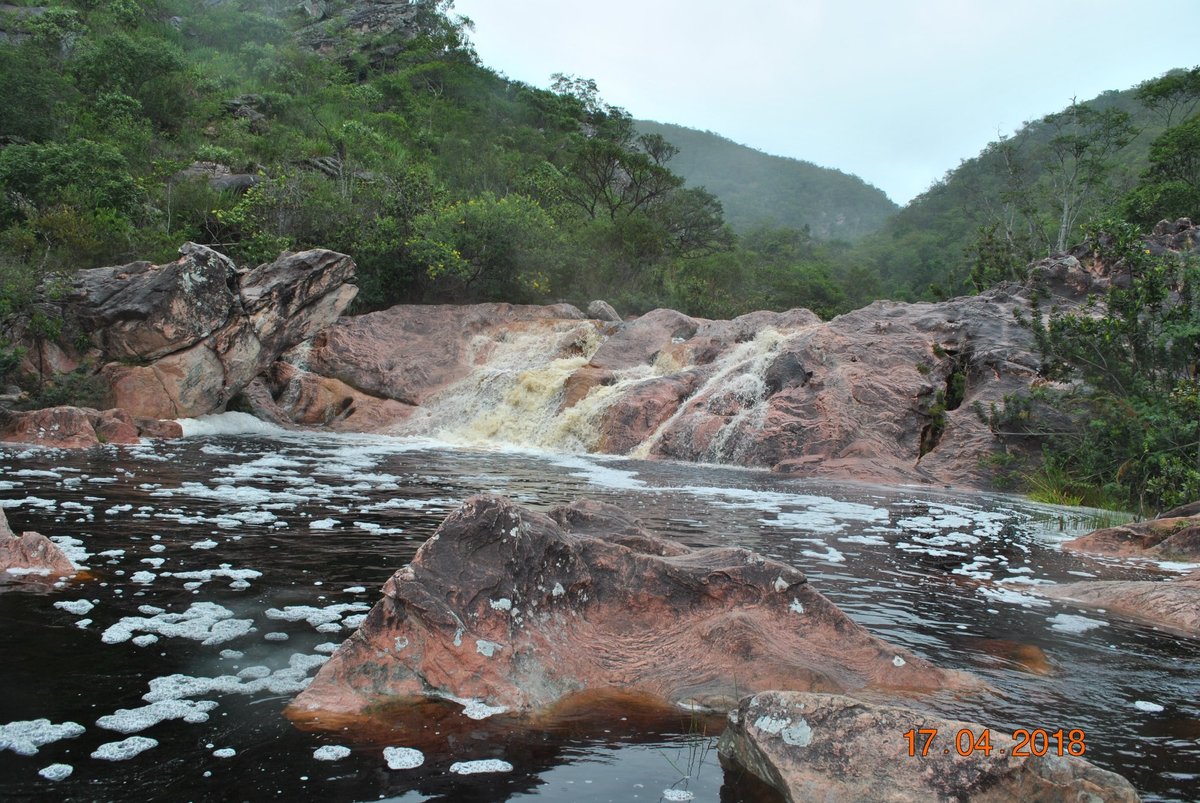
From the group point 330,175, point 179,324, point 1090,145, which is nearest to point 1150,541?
point 179,324

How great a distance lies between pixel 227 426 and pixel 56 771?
1589 cm

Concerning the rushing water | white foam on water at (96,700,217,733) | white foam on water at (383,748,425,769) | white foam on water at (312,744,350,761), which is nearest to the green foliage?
the rushing water

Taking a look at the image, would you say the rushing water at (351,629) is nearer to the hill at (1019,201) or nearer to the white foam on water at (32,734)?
the white foam on water at (32,734)

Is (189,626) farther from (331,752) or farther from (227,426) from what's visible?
(227,426)

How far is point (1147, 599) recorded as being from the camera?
5.66 metres

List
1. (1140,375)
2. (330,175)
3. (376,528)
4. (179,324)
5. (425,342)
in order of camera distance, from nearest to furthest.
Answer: (376,528) → (1140,375) → (179,324) → (425,342) → (330,175)

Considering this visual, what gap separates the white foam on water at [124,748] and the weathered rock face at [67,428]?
11028mm

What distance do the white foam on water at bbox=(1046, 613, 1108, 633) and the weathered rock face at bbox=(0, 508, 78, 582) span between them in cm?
635

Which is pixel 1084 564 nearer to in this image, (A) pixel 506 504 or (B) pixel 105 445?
(A) pixel 506 504

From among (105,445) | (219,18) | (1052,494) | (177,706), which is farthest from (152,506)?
(219,18)

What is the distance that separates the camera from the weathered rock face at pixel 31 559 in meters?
5.08

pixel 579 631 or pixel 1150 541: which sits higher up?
pixel 579 631

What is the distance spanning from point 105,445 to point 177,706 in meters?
11.3

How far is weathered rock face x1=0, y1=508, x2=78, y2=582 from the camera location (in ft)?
16.7
